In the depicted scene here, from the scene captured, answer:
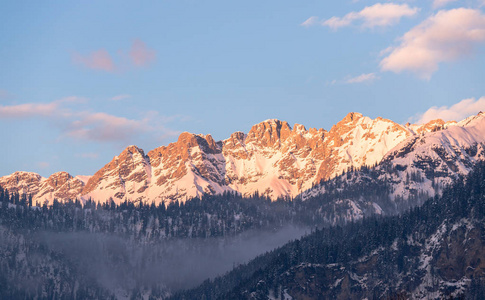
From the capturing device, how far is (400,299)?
604ft
